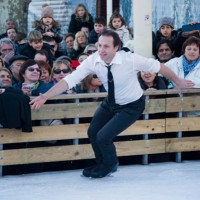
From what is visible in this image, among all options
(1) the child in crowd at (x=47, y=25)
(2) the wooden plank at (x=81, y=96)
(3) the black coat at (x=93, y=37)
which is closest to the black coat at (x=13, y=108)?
(2) the wooden plank at (x=81, y=96)

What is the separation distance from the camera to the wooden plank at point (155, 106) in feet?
25.1

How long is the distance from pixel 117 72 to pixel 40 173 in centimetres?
157

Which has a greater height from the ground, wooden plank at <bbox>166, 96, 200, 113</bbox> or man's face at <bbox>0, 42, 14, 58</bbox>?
man's face at <bbox>0, 42, 14, 58</bbox>

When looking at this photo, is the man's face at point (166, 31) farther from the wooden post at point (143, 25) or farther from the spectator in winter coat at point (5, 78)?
the spectator in winter coat at point (5, 78)

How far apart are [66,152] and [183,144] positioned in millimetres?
1423

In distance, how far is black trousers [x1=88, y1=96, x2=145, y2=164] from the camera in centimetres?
672

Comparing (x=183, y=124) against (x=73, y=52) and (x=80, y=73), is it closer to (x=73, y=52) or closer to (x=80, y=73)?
(x=80, y=73)

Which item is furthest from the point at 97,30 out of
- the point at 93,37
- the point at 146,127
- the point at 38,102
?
the point at 38,102

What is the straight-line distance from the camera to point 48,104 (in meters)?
7.23

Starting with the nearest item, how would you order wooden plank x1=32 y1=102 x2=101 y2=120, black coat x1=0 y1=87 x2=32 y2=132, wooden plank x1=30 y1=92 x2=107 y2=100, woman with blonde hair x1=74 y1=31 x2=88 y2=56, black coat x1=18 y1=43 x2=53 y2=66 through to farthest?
black coat x1=0 y1=87 x2=32 y2=132
wooden plank x1=32 y1=102 x2=101 y2=120
wooden plank x1=30 y1=92 x2=107 y2=100
black coat x1=18 y1=43 x2=53 y2=66
woman with blonde hair x1=74 y1=31 x2=88 y2=56

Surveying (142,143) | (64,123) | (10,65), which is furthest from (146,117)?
(10,65)

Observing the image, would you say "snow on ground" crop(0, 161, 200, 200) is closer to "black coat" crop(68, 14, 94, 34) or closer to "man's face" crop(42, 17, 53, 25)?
"man's face" crop(42, 17, 53, 25)

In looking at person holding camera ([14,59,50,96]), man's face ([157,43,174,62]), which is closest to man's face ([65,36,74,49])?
man's face ([157,43,174,62])

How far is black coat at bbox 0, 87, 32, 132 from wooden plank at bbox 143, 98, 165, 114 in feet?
4.76
